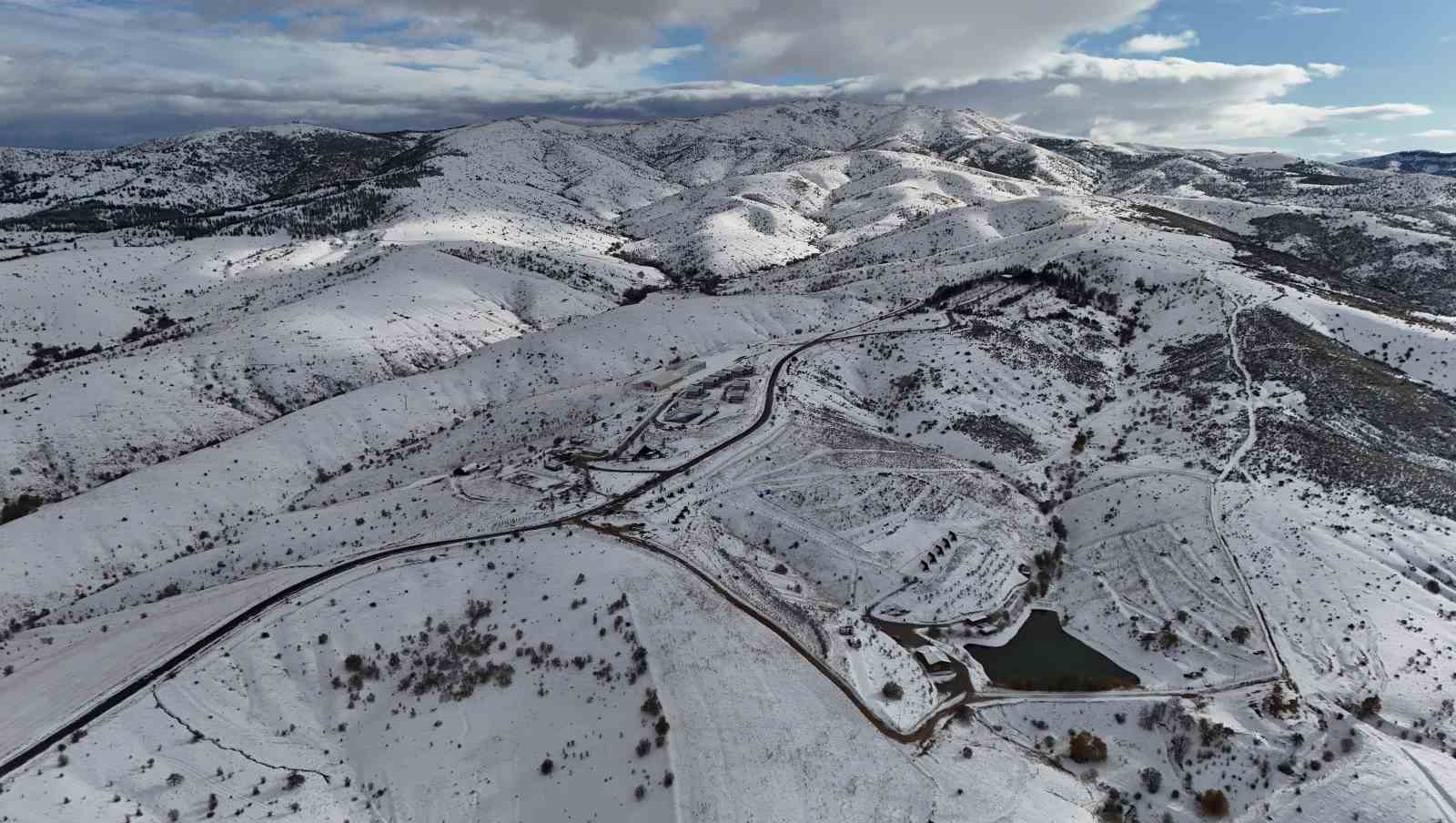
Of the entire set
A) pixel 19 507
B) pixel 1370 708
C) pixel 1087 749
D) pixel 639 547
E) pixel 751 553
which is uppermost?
pixel 1370 708

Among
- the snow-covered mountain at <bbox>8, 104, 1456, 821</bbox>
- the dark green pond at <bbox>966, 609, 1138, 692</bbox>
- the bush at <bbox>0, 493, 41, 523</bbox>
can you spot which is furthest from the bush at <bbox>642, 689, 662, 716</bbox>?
the bush at <bbox>0, 493, 41, 523</bbox>

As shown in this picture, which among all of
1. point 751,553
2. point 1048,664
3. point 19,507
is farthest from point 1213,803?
point 19,507

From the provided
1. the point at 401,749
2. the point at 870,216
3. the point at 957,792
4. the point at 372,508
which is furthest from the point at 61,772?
the point at 870,216

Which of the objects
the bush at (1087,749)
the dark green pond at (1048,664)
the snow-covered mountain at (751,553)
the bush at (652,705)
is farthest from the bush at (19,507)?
the bush at (1087,749)

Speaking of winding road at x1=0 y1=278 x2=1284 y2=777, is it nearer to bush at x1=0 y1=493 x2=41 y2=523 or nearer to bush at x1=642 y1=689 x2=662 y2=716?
bush at x1=642 y1=689 x2=662 y2=716

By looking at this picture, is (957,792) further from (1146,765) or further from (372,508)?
(372,508)

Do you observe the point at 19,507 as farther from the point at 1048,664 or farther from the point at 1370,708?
the point at 1370,708
